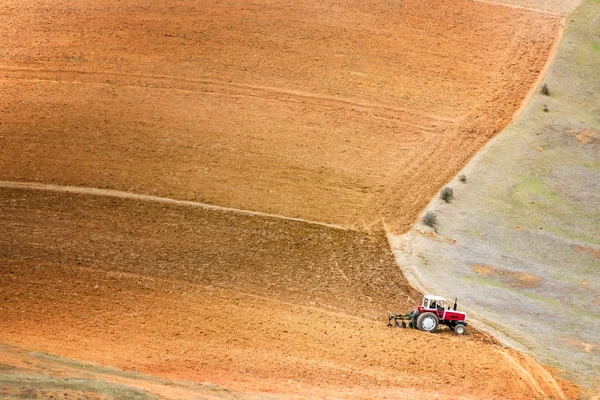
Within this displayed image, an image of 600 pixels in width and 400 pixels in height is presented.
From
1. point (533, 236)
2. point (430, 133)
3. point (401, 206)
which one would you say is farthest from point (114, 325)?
point (430, 133)

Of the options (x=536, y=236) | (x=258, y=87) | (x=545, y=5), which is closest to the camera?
(x=536, y=236)

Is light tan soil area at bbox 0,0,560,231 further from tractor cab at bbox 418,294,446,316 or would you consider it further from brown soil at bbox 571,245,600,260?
brown soil at bbox 571,245,600,260

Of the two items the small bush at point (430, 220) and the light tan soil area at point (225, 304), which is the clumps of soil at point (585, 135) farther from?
the light tan soil area at point (225, 304)

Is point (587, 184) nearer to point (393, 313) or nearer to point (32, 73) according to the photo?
point (393, 313)

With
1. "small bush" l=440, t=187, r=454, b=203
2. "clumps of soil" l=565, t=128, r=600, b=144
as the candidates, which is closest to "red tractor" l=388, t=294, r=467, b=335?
"small bush" l=440, t=187, r=454, b=203

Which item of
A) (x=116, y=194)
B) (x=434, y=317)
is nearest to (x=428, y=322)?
(x=434, y=317)

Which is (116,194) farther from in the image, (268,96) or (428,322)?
(428,322)
